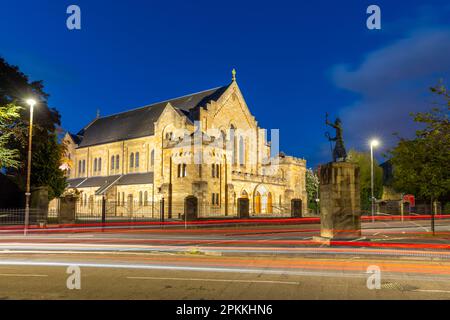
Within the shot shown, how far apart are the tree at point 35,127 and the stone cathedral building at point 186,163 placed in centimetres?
503

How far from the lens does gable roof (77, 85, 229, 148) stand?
56.3 m

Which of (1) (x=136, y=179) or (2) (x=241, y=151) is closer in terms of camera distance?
(1) (x=136, y=179)

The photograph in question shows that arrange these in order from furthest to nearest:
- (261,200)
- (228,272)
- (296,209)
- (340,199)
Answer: (261,200) → (296,209) → (340,199) → (228,272)

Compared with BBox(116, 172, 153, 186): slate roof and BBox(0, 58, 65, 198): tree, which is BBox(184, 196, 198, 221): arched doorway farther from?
BBox(116, 172, 153, 186): slate roof

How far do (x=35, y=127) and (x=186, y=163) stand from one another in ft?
52.3

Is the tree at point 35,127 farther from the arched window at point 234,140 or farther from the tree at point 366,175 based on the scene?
the tree at point 366,175

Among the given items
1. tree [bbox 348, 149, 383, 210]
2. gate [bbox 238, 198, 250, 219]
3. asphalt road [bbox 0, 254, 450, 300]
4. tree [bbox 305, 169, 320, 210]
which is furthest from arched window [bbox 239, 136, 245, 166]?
asphalt road [bbox 0, 254, 450, 300]

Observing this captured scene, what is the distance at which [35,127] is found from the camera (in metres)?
34.9

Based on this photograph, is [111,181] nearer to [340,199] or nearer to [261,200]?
[261,200]

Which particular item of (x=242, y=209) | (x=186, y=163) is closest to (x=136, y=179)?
(x=186, y=163)

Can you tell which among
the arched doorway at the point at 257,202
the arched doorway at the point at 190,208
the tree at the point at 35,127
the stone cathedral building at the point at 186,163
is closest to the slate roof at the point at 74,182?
the stone cathedral building at the point at 186,163

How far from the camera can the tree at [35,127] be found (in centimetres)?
3572
